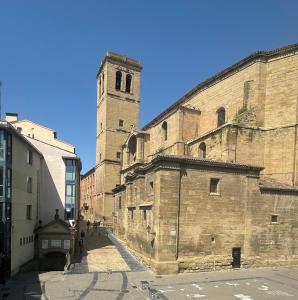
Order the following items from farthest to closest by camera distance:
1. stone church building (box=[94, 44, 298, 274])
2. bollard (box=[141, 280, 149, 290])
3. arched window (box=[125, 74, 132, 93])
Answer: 1. arched window (box=[125, 74, 132, 93])
2. stone church building (box=[94, 44, 298, 274])
3. bollard (box=[141, 280, 149, 290])

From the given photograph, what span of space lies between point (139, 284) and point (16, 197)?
9.03 m

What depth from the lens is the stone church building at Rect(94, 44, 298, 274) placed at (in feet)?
58.3

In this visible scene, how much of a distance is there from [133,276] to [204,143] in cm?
1266

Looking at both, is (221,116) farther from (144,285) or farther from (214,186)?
(144,285)

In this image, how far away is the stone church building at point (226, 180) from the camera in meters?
17.8

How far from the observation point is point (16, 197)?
1809cm

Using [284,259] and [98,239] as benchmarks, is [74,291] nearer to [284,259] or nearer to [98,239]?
[284,259]

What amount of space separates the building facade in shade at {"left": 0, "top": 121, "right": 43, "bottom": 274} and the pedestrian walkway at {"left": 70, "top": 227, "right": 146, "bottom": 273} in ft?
11.4

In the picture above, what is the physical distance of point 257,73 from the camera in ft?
78.0

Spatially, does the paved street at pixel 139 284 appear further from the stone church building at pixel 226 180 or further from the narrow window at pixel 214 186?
the narrow window at pixel 214 186

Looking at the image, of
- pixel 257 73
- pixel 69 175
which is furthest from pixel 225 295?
pixel 257 73

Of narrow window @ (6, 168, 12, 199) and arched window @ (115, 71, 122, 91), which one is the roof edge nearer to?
arched window @ (115, 71, 122, 91)

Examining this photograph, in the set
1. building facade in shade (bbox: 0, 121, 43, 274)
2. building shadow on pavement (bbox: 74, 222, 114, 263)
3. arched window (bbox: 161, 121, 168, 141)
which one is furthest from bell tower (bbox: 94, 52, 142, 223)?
building facade in shade (bbox: 0, 121, 43, 274)

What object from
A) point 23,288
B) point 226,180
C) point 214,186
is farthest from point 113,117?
point 23,288
